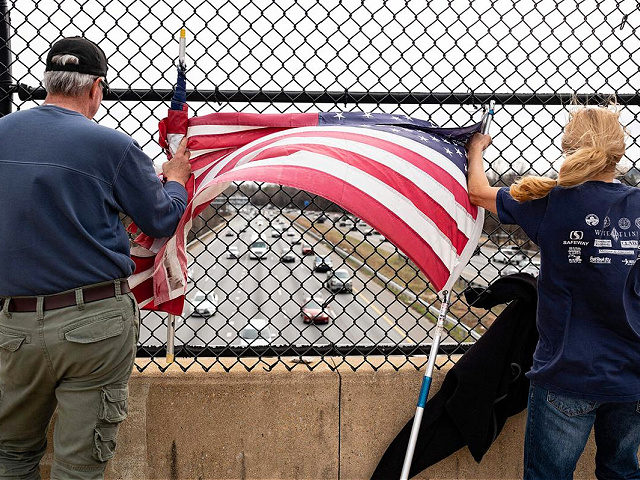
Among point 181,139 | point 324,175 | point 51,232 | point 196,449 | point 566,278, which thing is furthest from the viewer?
point 196,449

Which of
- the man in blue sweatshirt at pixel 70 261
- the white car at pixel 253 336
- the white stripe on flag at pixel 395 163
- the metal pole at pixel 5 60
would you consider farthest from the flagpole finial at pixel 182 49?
the white car at pixel 253 336

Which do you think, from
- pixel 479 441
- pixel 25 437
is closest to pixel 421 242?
pixel 479 441

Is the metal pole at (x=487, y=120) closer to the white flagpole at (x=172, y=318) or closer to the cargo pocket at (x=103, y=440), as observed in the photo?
the white flagpole at (x=172, y=318)

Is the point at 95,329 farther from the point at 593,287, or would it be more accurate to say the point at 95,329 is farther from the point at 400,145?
the point at 593,287

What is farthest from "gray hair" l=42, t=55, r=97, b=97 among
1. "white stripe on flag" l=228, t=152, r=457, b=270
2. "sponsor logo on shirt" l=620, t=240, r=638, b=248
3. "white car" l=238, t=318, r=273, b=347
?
"sponsor logo on shirt" l=620, t=240, r=638, b=248

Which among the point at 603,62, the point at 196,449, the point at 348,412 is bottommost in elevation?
the point at 196,449

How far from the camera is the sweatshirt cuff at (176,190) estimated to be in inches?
95.6

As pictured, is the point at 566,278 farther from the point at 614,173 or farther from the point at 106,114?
the point at 106,114

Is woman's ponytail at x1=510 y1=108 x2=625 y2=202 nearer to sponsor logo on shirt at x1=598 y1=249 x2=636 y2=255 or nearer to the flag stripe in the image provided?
sponsor logo on shirt at x1=598 y1=249 x2=636 y2=255

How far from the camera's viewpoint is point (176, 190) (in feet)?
8.08

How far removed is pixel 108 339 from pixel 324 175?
3.60 ft

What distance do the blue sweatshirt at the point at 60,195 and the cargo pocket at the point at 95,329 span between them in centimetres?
15

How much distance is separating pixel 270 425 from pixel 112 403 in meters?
1.04

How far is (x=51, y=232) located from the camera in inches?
81.7
